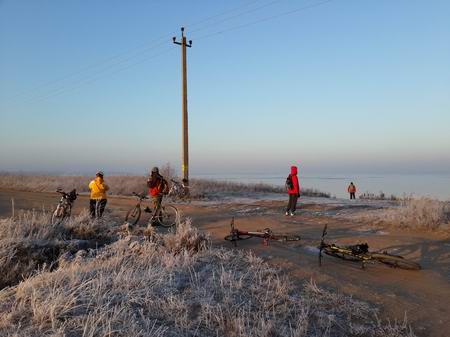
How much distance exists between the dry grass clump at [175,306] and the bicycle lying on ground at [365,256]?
6.22ft

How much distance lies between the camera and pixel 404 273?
7668 millimetres

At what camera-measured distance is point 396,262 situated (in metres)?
7.85

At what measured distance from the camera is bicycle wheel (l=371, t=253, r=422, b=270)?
7.80 m

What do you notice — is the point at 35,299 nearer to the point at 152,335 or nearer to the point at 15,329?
the point at 15,329

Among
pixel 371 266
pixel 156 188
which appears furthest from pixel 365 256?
pixel 156 188

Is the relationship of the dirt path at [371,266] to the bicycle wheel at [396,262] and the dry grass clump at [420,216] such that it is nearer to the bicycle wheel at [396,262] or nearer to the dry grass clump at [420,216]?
the bicycle wheel at [396,262]

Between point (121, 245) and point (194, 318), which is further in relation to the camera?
point (121, 245)

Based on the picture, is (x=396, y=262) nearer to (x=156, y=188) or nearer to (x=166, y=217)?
(x=166, y=217)

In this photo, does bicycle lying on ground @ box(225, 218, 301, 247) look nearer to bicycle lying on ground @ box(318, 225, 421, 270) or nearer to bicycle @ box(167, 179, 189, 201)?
bicycle lying on ground @ box(318, 225, 421, 270)

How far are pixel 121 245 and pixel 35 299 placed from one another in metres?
3.66

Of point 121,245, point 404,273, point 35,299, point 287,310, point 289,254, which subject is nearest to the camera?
point 35,299

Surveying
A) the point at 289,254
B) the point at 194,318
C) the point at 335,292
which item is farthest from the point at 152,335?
the point at 289,254

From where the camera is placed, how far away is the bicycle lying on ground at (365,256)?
25.7ft

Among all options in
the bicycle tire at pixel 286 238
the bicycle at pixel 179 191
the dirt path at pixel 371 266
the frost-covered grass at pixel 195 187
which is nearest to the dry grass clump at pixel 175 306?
the dirt path at pixel 371 266
